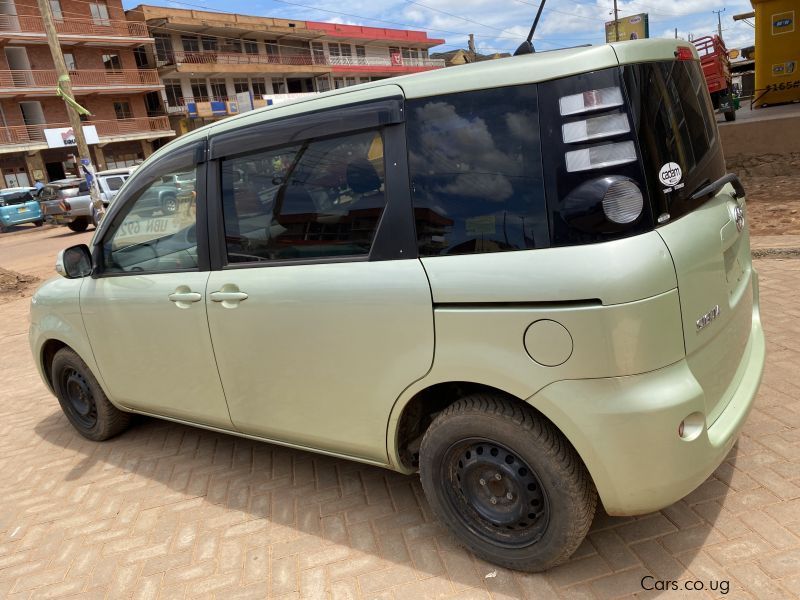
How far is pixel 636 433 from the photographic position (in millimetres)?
1972

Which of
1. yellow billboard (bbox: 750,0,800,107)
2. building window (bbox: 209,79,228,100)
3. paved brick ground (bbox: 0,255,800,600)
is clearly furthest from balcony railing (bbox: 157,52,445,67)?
paved brick ground (bbox: 0,255,800,600)

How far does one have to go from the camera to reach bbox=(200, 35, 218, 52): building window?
45344 millimetres

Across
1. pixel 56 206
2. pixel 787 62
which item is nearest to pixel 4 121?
pixel 56 206

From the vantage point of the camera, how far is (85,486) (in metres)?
3.60

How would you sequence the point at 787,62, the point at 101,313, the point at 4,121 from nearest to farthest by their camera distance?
the point at 101,313
the point at 787,62
the point at 4,121

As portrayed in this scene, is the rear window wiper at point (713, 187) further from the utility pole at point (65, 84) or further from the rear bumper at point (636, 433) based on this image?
the utility pole at point (65, 84)

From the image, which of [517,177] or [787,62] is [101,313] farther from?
[787,62]

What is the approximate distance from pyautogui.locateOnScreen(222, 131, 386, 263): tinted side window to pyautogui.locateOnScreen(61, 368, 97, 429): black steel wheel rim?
1.96m

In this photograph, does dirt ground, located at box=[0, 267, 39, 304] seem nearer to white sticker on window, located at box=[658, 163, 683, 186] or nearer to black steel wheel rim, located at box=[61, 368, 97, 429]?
black steel wheel rim, located at box=[61, 368, 97, 429]

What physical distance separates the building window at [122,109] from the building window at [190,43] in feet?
24.1

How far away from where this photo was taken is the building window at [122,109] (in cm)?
3948

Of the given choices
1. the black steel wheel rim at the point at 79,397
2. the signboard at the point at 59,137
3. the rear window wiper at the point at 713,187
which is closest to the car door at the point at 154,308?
the black steel wheel rim at the point at 79,397

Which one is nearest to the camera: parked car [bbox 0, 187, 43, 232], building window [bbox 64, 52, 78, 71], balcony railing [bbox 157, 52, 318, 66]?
parked car [bbox 0, 187, 43, 232]

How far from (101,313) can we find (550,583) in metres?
2.87
